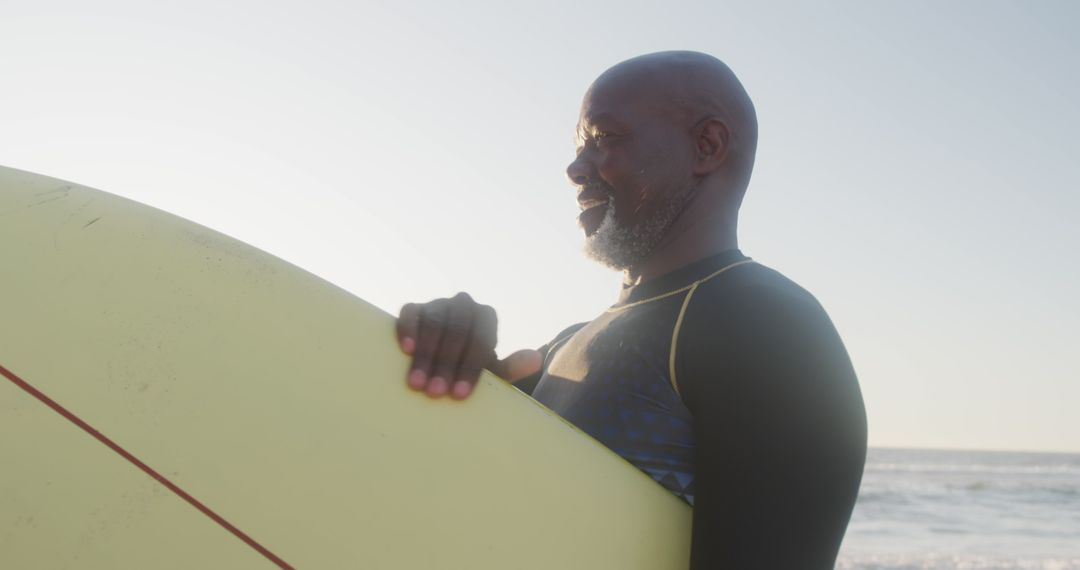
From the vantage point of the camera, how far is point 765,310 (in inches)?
57.6

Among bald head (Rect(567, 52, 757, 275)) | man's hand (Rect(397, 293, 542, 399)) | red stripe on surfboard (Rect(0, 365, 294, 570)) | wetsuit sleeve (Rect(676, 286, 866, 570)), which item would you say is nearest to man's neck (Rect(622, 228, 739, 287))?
bald head (Rect(567, 52, 757, 275))

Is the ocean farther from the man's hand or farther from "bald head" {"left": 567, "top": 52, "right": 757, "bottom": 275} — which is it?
the man's hand

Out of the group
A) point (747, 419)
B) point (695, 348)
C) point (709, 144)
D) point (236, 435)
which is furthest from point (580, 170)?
point (236, 435)

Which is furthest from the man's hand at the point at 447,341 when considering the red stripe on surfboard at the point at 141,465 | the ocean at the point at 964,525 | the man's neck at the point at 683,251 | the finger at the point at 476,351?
the ocean at the point at 964,525

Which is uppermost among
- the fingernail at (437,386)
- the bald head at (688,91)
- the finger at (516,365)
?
the bald head at (688,91)

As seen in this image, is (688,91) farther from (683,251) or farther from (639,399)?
(639,399)

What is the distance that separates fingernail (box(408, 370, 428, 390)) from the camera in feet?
4.74

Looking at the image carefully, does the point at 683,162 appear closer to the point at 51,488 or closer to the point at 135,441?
the point at 135,441

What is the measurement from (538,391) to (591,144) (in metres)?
0.52

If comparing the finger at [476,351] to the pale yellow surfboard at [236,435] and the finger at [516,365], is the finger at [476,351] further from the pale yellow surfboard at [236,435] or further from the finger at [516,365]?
the finger at [516,365]

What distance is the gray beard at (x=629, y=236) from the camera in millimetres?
1871

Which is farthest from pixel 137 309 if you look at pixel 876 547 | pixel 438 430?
pixel 876 547

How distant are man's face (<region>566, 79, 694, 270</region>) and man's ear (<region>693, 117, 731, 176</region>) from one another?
23 mm

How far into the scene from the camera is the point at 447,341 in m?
1.43
